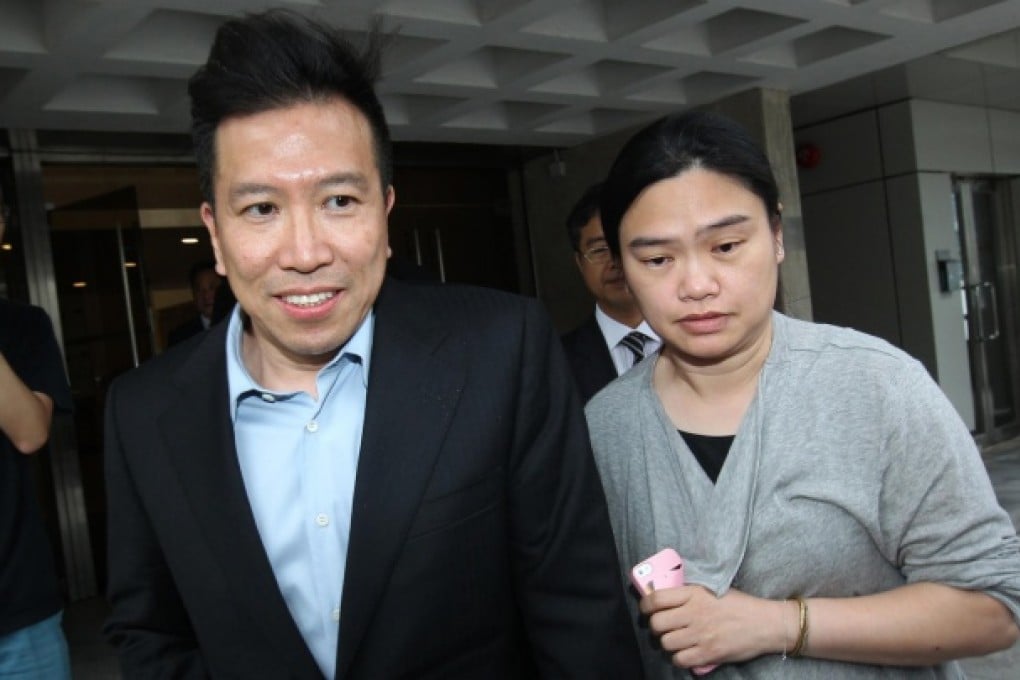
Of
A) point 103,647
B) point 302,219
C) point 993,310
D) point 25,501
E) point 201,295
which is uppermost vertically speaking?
point 201,295

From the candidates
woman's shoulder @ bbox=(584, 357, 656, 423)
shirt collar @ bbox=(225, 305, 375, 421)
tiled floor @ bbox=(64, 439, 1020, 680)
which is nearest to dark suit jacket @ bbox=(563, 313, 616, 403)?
woman's shoulder @ bbox=(584, 357, 656, 423)

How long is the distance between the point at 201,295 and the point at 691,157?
5585mm

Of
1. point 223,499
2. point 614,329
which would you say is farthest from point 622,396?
point 614,329

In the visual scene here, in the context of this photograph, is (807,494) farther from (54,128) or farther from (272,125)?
(54,128)

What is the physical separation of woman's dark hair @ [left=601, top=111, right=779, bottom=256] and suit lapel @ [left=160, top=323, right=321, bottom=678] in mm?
862

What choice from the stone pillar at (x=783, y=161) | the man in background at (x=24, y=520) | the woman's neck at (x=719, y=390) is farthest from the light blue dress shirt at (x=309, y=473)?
the stone pillar at (x=783, y=161)

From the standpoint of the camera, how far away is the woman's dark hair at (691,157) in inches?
68.9

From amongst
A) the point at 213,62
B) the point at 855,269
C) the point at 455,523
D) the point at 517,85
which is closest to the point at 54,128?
the point at 517,85

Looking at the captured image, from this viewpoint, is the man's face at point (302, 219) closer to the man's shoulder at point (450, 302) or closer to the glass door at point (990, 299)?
Result: the man's shoulder at point (450, 302)

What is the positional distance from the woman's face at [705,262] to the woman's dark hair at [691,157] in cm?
2

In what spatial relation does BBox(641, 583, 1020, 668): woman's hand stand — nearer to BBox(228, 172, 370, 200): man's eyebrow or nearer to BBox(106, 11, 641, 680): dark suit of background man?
BBox(106, 11, 641, 680): dark suit of background man

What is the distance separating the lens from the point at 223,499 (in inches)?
61.4

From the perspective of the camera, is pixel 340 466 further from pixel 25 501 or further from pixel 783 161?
pixel 783 161

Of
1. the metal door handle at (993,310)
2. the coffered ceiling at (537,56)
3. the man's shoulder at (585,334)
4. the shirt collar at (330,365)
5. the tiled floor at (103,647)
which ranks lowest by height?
the tiled floor at (103,647)
